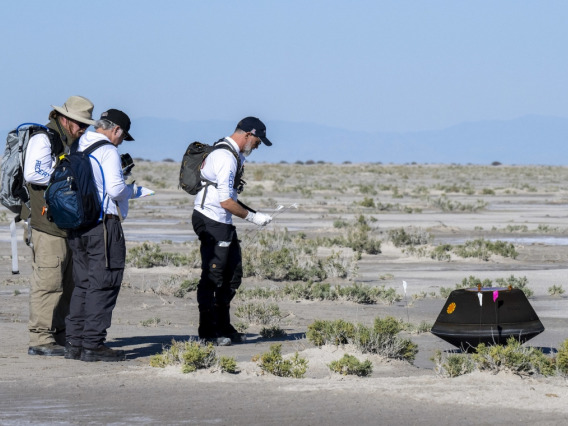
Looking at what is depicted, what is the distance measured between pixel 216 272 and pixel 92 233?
5.38 feet

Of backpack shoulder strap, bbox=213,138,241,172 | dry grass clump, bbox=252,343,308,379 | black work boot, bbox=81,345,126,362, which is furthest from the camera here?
backpack shoulder strap, bbox=213,138,241,172

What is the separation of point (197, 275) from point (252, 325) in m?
5.16

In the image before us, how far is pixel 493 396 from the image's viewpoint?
7859 mm

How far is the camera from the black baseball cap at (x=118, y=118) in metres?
9.39

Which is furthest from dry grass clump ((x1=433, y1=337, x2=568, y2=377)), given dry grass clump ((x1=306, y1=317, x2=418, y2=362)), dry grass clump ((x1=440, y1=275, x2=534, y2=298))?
dry grass clump ((x1=440, y1=275, x2=534, y2=298))

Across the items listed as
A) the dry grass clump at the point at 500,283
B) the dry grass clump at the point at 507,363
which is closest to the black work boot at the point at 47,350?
the dry grass clump at the point at 507,363

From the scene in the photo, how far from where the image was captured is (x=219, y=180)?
10.3 m

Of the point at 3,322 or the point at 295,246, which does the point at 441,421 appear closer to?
the point at 3,322

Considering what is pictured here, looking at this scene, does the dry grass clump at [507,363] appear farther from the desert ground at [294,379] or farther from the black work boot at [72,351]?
the black work boot at [72,351]

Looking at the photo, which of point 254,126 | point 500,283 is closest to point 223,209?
point 254,126

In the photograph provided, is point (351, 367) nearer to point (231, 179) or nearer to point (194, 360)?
point (194, 360)

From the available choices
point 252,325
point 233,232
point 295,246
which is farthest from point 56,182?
point 295,246

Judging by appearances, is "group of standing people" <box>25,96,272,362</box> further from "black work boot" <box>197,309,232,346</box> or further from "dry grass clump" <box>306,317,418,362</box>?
"dry grass clump" <box>306,317,418,362</box>

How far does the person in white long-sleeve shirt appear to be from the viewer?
917 centimetres
